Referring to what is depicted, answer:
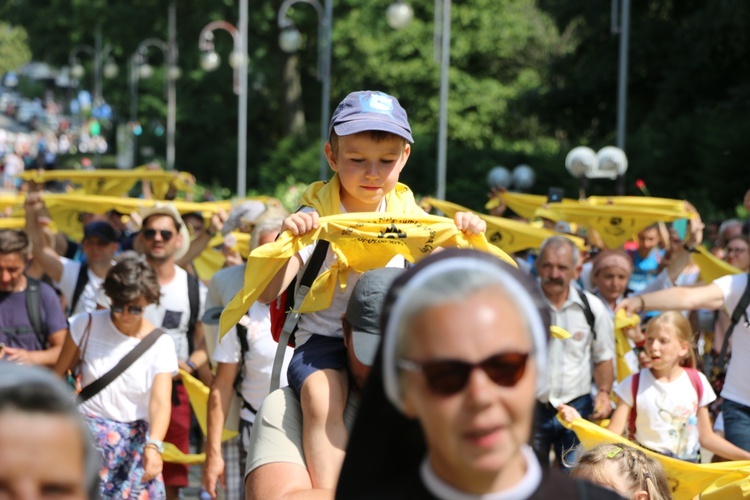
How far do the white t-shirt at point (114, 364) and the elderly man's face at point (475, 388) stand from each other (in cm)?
498

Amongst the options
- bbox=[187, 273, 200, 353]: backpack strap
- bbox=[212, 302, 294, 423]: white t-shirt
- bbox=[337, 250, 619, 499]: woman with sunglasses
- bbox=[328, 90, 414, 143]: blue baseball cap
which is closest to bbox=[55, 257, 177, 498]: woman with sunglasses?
bbox=[212, 302, 294, 423]: white t-shirt

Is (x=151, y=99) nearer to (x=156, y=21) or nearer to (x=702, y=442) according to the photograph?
(x=156, y=21)

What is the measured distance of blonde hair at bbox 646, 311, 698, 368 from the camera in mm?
7086

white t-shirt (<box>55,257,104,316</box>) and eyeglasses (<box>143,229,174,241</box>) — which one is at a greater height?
eyeglasses (<box>143,229,174,241</box>)

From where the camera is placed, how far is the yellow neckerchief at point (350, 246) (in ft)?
12.7

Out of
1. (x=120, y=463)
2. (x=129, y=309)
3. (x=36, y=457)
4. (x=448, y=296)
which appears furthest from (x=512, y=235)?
(x=36, y=457)

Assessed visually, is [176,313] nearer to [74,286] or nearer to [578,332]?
[74,286]

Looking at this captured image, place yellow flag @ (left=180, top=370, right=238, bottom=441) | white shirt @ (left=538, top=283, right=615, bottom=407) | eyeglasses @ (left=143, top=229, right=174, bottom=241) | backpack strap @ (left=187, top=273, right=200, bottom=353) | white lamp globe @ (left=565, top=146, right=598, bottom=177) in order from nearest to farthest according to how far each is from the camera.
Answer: white shirt @ (left=538, top=283, right=615, bottom=407)
yellow flag @ (left=180, top=370, right=238, bottom=441)
backpack strap @ (left=187, top=273, right=200, bottom=353)
eyeglasses @ (left=143, top=229, right=174, bottom=241)
white lamp globe @ (left=565, top=146, right=598, bottom=177)

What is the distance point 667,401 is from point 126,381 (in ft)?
9.12

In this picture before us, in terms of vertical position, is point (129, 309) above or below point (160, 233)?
below

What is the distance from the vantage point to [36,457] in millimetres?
1911

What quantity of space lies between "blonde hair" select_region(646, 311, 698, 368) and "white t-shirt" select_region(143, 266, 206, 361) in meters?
2.81

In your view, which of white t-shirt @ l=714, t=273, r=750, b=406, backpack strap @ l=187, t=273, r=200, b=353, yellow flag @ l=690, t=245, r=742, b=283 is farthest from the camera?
yellow flag @ l=690, t=245, r=742, b=283

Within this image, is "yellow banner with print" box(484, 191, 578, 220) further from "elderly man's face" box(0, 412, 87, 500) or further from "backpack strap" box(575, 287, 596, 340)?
"elderly man's face" box(0, 412, 87, 500)
